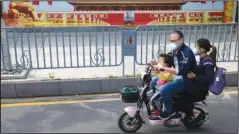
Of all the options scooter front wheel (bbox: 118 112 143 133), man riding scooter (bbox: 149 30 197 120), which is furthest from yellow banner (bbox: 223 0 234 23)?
scooter front wheel (bbox: 118 112 143 133)

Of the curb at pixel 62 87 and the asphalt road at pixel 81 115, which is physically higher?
the curb at pixel 62 87

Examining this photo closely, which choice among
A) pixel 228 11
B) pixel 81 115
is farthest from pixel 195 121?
pixel 228 11

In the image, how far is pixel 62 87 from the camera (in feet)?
17.0

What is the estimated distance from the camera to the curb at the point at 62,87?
16.5ft

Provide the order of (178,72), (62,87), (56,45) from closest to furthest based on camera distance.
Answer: (178,72) < (62,87) < (56,45)

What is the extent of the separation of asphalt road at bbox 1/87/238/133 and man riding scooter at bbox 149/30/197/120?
0.48 m

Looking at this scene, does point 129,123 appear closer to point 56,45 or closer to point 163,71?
point 163,71

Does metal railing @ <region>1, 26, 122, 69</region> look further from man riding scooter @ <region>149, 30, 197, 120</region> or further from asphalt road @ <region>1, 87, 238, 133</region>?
man riding scooter @ <region>149, 30, 197, 120</region>

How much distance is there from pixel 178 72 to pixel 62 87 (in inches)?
93.6

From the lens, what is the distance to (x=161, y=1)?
10562mm

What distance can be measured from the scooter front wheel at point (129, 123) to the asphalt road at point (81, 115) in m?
0.13

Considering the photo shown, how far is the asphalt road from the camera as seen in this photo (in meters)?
3.92

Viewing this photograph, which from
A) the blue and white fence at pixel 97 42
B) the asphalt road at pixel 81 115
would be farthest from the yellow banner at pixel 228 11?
the asphalt road at pixel 81 115

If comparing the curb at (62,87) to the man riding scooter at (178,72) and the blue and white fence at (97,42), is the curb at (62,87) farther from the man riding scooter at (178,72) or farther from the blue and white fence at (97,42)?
the man riding scooter at (178,72)
